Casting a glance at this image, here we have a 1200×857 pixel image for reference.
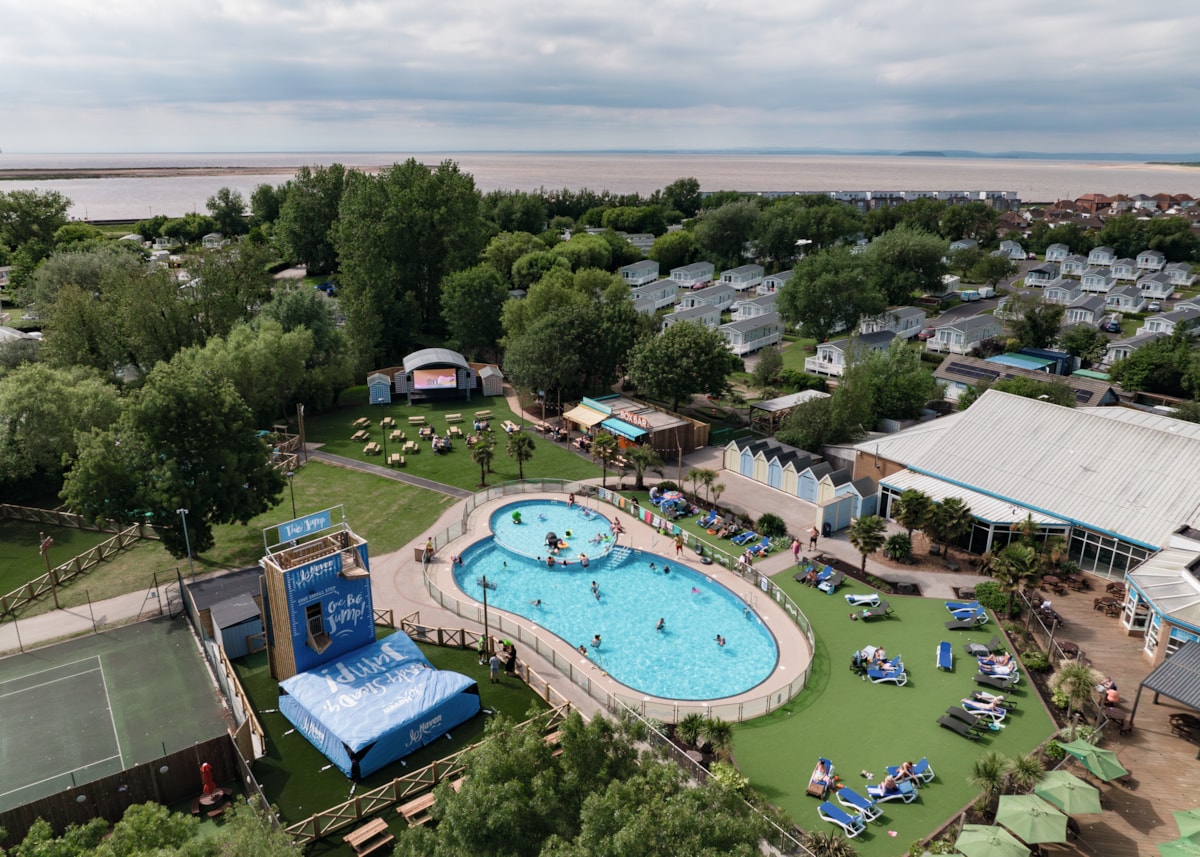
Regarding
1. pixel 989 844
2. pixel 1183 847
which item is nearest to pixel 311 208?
pixel 989 844

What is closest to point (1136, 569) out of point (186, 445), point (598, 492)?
point (598, 492)

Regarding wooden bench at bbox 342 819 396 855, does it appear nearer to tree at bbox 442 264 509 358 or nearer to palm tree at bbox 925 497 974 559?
palm tree at bbox 925 497 974 559

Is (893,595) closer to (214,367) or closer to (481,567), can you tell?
(481,567)

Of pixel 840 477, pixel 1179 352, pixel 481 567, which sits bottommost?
pixel 481 567

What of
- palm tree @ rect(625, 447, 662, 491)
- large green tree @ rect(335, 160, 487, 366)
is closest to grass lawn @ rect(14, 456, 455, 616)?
palm tree @ rect(625, 447, 662, 491)

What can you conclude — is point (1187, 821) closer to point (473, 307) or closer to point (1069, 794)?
point (1069, 794)

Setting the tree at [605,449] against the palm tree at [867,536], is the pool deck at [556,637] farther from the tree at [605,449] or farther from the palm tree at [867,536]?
the palm tree at [867,536]
